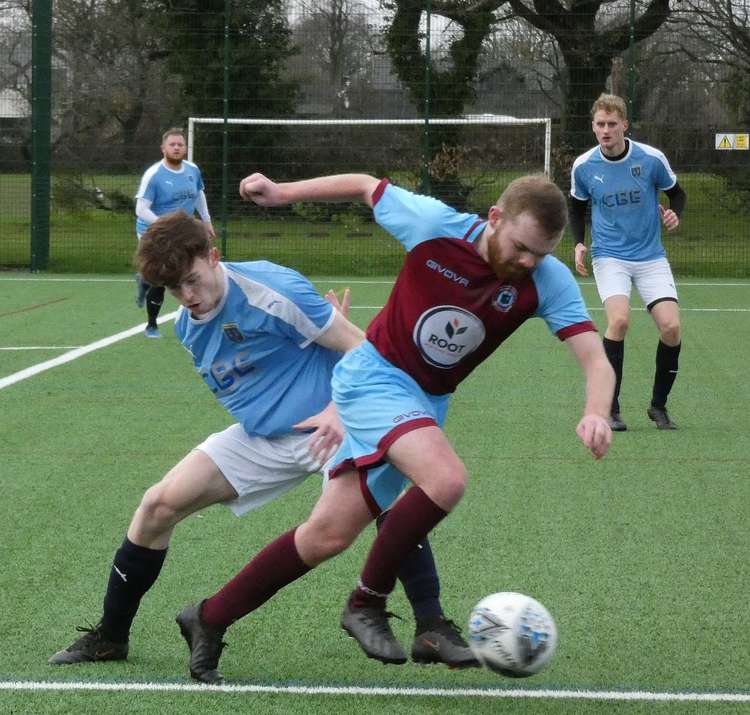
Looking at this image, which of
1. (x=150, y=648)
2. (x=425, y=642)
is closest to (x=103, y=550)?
(x=150, y=648)

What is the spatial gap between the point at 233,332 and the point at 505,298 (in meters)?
0.80

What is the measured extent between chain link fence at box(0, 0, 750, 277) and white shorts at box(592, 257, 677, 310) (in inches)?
396

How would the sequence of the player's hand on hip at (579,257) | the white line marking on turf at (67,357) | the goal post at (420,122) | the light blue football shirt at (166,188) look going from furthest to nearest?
the goal post at (420,122) < the light blue football shirt at (166,188) < the white line marking on turf at (67,357) < the player's hand on hip at (579,257)

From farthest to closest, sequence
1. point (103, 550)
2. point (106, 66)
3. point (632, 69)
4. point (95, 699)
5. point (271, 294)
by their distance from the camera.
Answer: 1. point (106, 66)
2. point (632, 69)
3. point (103, 550)
4. point (271, 294)
5. point (95, 699)

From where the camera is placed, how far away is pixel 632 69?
1805 centimetres

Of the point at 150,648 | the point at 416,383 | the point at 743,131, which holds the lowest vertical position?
the point at 150,648

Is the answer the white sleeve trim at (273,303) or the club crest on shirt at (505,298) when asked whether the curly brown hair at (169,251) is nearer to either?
the white sleeve trim at (273,303)

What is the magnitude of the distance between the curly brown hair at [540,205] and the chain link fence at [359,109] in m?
14.6

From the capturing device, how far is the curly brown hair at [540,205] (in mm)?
3574

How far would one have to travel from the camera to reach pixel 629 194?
8266mm

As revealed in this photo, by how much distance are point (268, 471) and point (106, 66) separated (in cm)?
1686

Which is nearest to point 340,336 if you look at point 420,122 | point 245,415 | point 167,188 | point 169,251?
point 245,415

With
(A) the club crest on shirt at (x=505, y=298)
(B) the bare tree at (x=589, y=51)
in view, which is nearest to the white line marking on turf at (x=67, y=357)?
(A) the club crest on shirt at (x=505, y=298)

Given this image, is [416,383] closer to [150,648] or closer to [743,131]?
[150,648]
